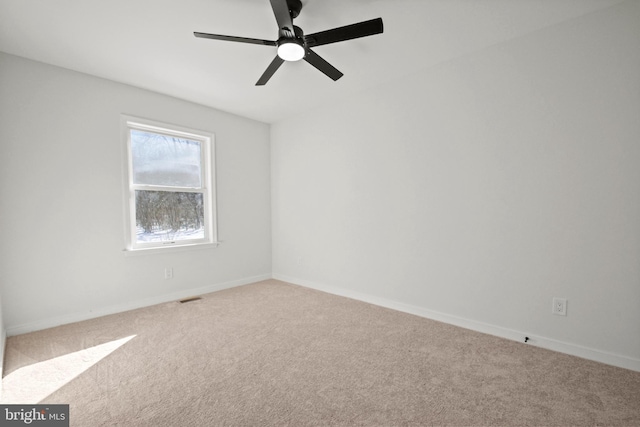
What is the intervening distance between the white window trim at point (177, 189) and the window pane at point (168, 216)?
0.22ft

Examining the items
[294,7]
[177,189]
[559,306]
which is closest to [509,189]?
[559,306]

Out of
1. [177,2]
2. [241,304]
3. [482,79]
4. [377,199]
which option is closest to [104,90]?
[177,2]

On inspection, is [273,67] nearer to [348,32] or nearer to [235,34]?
[235,34]

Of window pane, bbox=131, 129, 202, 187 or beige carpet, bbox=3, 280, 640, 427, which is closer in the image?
beige carpet, bbox=3, 280, 640, 427

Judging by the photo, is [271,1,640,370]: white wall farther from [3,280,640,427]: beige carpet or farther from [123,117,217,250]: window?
[123,117,217,250]: window

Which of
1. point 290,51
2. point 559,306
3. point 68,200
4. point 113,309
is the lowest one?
point 113,309

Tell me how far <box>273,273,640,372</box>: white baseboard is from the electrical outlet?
222 mm

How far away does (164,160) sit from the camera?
3510 mm

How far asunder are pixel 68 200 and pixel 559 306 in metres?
4.38

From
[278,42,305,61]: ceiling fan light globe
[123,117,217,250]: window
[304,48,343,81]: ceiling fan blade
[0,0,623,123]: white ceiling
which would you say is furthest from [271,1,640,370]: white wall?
[123,117,217,250]: window

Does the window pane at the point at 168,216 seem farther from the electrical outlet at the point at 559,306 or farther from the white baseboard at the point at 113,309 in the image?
the electrical outlet at the point at 559,306

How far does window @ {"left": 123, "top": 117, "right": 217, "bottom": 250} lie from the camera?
3254 millimetres

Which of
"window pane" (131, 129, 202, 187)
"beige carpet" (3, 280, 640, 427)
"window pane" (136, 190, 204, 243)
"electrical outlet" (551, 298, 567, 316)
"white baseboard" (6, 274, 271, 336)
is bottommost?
"beige carpet" (3, 280, 640, 427)

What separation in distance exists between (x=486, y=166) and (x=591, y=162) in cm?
68
